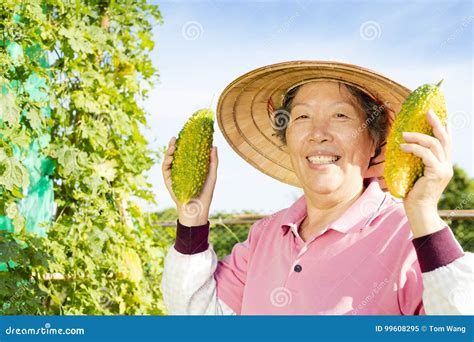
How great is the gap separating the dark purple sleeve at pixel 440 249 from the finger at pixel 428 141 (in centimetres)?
18

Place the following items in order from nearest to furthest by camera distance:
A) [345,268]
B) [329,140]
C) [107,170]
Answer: [345,268] → [329,140] → [107,170]

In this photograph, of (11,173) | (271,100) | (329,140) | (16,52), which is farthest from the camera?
(16,52)

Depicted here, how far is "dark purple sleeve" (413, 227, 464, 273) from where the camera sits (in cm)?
149

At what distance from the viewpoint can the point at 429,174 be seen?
145 cm

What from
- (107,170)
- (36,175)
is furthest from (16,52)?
(107,170)

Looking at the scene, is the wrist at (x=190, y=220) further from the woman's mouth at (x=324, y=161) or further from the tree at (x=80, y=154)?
the tree at (x=80, y=154)

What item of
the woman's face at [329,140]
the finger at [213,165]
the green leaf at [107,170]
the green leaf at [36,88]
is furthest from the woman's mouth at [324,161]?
the green leaf at [107,170]

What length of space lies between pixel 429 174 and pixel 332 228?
467 mm

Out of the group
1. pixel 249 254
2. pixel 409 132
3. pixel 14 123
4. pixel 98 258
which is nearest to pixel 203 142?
pixel 249 254

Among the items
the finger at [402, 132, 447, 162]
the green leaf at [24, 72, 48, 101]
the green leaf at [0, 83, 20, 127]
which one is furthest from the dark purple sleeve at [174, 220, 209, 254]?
the green leaf at [24, 72, 48, 101]

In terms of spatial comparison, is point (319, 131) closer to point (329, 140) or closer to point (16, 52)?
point (329, 140)

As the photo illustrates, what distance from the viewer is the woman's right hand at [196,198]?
2.07 meters

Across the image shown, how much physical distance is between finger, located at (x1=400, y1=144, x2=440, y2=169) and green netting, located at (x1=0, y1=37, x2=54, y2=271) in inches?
84.3

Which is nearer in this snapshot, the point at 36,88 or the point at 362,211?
the point at 362,211
